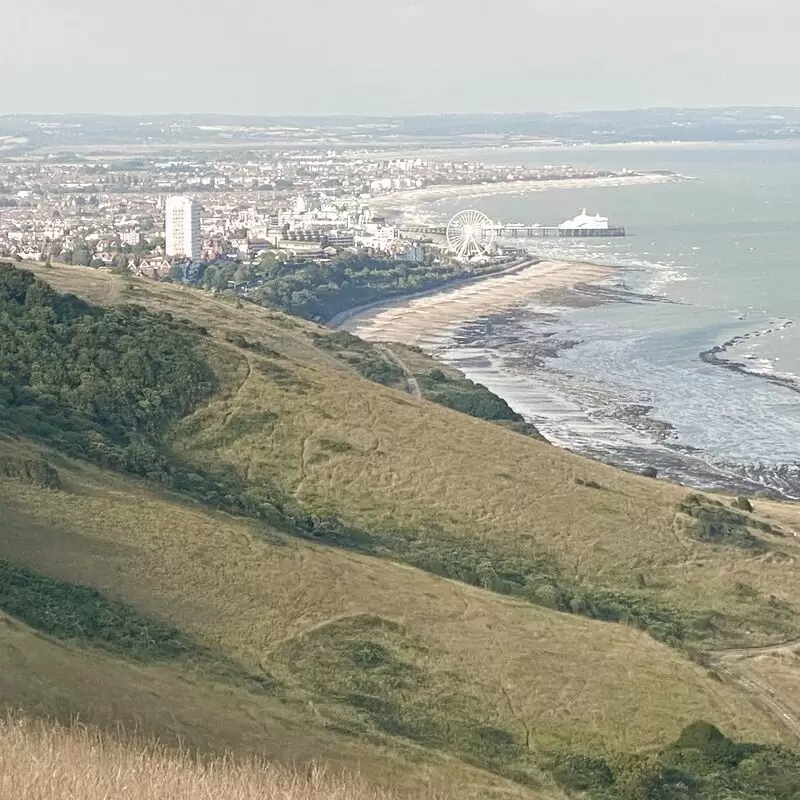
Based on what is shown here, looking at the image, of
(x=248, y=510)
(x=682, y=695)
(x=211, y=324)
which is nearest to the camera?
(x=682, y=695)

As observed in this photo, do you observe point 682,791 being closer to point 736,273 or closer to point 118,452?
point 118,452

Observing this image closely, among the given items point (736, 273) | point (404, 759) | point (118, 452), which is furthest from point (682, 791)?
point (736, 273)

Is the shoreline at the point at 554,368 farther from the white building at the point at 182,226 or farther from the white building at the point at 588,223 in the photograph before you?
the white building at the point at 588,223

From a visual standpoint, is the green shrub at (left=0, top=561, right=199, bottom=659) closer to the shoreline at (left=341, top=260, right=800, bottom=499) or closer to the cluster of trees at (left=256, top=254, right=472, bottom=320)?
the shoreline at (left=341, top=260, right=800, bottom=499)

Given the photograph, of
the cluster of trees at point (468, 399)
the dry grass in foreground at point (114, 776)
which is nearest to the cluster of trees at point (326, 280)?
the cluster of trees at point (468, 399)

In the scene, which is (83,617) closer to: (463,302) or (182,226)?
(463,302)

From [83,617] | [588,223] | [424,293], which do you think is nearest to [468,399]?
Result: [83,617]
